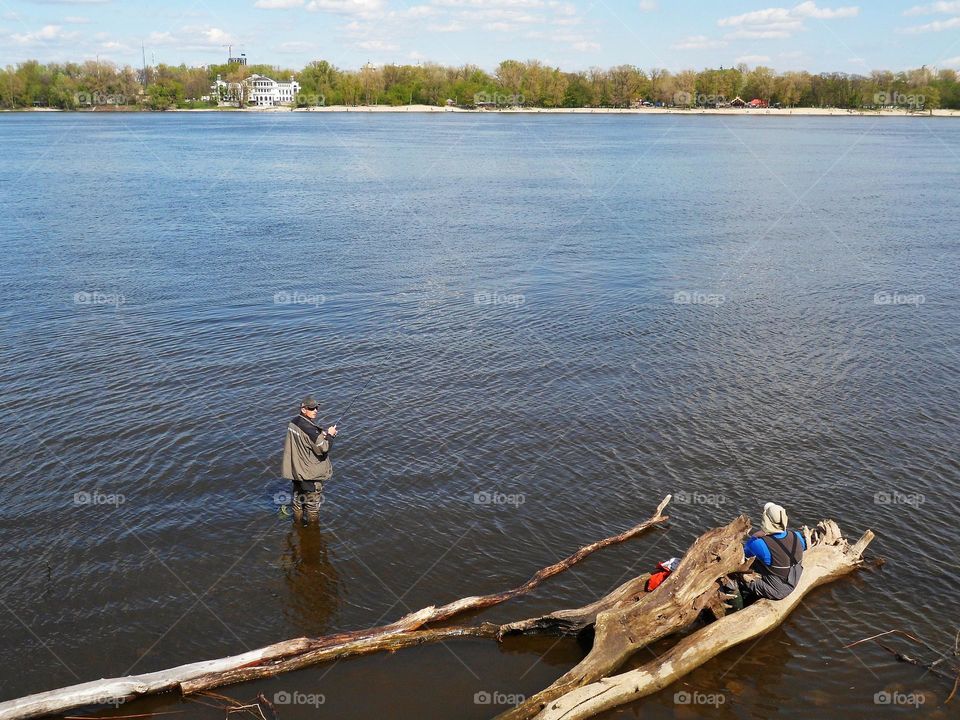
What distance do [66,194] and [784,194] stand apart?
48.3 meters

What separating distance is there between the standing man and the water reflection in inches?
27.7

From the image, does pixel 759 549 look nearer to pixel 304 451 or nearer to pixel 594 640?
pixel 594 640

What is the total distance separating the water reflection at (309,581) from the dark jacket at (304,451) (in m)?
1.01

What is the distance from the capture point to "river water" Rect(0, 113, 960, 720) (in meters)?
10.6

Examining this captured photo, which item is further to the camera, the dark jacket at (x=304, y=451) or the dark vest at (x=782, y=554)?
the dark jacket at (x=304, y=451)

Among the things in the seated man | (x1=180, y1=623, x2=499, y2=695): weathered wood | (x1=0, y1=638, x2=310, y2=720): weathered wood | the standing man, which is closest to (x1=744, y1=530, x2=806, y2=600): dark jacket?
the seated man

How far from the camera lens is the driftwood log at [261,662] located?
8953 millimetres

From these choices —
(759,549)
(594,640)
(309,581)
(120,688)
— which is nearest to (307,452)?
(309,581)

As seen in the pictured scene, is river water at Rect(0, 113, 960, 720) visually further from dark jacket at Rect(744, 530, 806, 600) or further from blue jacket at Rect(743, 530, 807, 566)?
blue jacket at Rect(743, 530, 807, 566)

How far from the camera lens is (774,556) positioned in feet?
35.0

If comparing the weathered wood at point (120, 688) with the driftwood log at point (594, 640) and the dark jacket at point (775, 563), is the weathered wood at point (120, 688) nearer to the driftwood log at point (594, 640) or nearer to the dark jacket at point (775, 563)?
the driftwood log at point (594, 640)

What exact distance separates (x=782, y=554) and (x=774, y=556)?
0.38ft

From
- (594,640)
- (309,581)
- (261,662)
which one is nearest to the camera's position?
(261,662)

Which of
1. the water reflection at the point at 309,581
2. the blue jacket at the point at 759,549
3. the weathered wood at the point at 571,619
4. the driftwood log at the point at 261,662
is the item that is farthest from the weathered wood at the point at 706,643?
the water reflection at the point at 309,581
